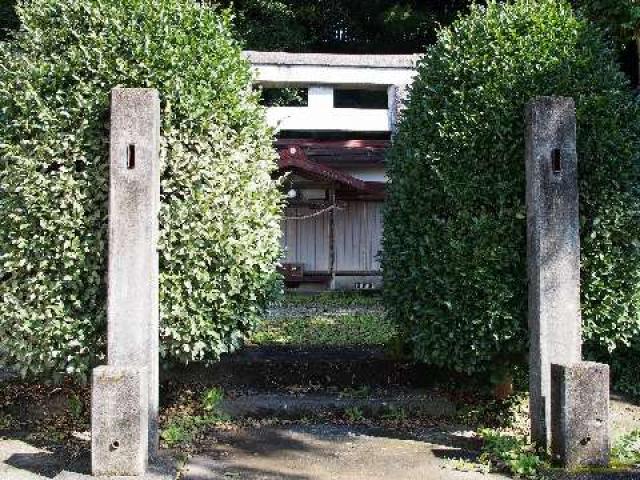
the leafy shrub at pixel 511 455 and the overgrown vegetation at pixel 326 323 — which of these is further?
the overgrown vegetation at pixel 326 323

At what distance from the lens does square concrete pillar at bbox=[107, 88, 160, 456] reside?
5.06 metres

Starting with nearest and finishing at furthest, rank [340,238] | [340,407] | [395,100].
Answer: [340,407]
[395,100]
[340,238]

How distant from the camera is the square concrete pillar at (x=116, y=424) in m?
4.62

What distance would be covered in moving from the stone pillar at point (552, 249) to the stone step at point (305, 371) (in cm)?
183

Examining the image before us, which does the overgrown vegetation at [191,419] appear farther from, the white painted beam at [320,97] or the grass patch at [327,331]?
the white painted beam at [320,97]

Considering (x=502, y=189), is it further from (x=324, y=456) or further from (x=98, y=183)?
(x=98, y=183)

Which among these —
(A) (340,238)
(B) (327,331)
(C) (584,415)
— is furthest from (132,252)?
(A) (340,238)

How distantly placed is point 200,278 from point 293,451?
1685 mm

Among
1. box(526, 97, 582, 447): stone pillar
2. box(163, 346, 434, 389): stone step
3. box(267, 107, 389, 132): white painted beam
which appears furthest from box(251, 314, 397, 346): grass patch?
box(267, 107, 389, 132): white painted beam

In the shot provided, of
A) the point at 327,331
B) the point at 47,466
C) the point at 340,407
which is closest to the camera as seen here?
the point at 47,466

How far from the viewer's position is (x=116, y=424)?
15.2 ft

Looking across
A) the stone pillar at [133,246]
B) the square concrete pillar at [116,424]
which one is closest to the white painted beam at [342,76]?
the stone pillar at [133,246]

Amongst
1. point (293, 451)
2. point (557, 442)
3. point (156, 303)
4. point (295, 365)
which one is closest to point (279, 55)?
point (295, 365)

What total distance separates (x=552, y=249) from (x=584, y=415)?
1332 mm
